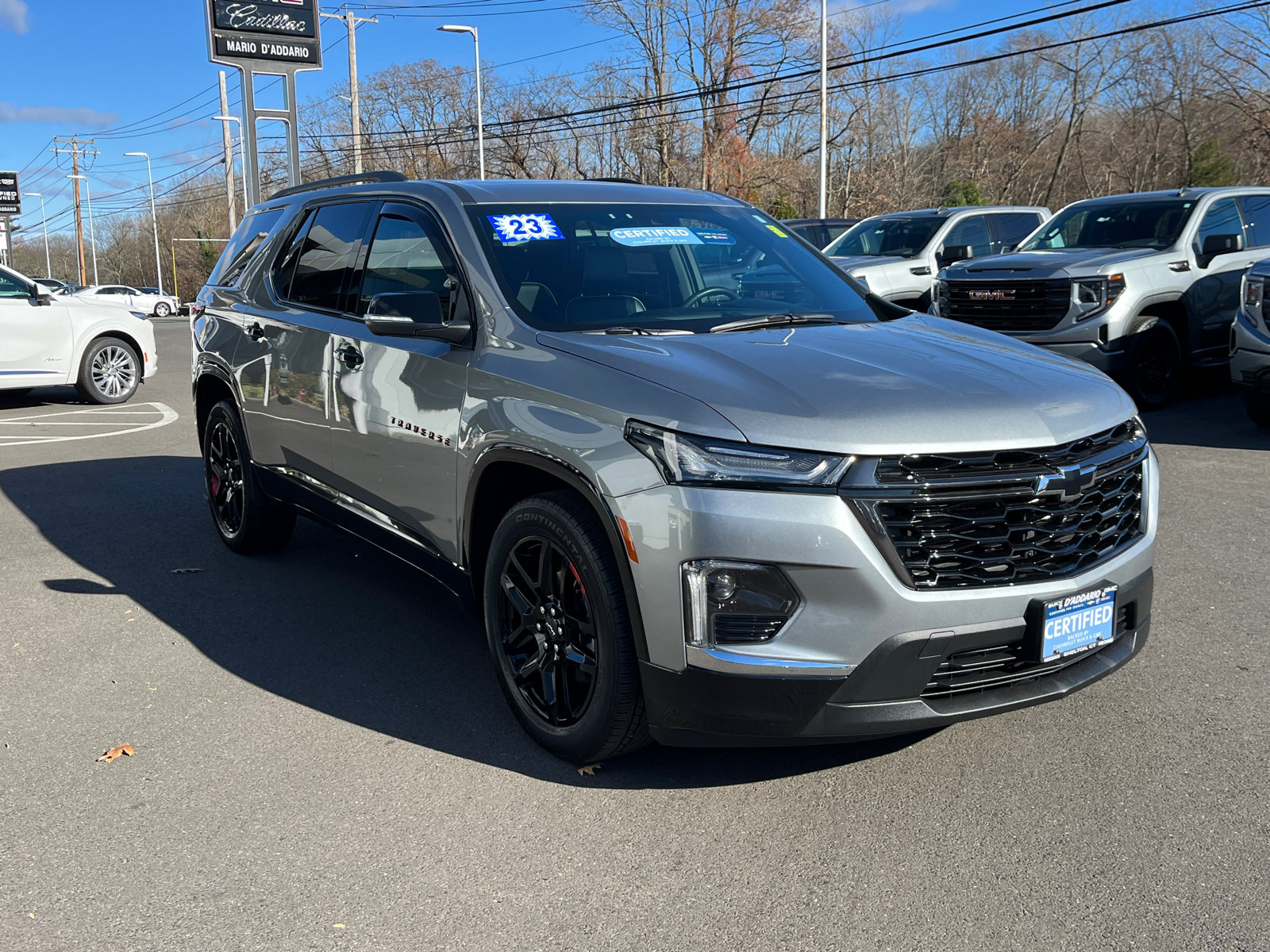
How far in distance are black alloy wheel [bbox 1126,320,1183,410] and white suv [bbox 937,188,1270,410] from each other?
0.03 feet

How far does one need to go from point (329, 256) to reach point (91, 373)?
973 centimetres

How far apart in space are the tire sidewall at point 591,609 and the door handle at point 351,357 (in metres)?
1.21

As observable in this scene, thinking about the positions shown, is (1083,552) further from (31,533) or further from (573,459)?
(31,533)

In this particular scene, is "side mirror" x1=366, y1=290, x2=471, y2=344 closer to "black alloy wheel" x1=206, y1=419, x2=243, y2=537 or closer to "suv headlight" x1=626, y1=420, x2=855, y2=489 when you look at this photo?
"suv headlight" x1=626, y1=420, x2=855, y2=489

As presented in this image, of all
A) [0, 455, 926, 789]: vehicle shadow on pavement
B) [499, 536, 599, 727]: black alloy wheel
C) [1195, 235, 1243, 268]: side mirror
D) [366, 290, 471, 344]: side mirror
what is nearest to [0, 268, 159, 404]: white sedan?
[0, 455, 926, 789]: vehicle shadow on pavement

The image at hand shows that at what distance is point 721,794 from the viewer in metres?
3.40

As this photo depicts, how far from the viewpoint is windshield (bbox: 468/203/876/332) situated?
155 inches

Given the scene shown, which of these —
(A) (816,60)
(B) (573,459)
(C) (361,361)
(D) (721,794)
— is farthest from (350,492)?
(A) (816,60)

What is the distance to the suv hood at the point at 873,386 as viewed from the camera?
9.59ft

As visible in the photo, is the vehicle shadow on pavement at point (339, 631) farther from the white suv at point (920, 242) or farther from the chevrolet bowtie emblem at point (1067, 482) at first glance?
the white suv at point (920, 242)

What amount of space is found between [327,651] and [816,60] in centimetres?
4733

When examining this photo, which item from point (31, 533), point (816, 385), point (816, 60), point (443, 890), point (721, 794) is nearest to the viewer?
point (443, 890)

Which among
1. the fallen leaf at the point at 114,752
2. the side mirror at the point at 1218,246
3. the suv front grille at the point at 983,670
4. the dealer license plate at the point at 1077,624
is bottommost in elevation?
the fallen leaf at the point at 114,752

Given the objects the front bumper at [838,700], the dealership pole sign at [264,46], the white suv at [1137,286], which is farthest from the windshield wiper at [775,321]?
the dealership pole sign at [264,46]
